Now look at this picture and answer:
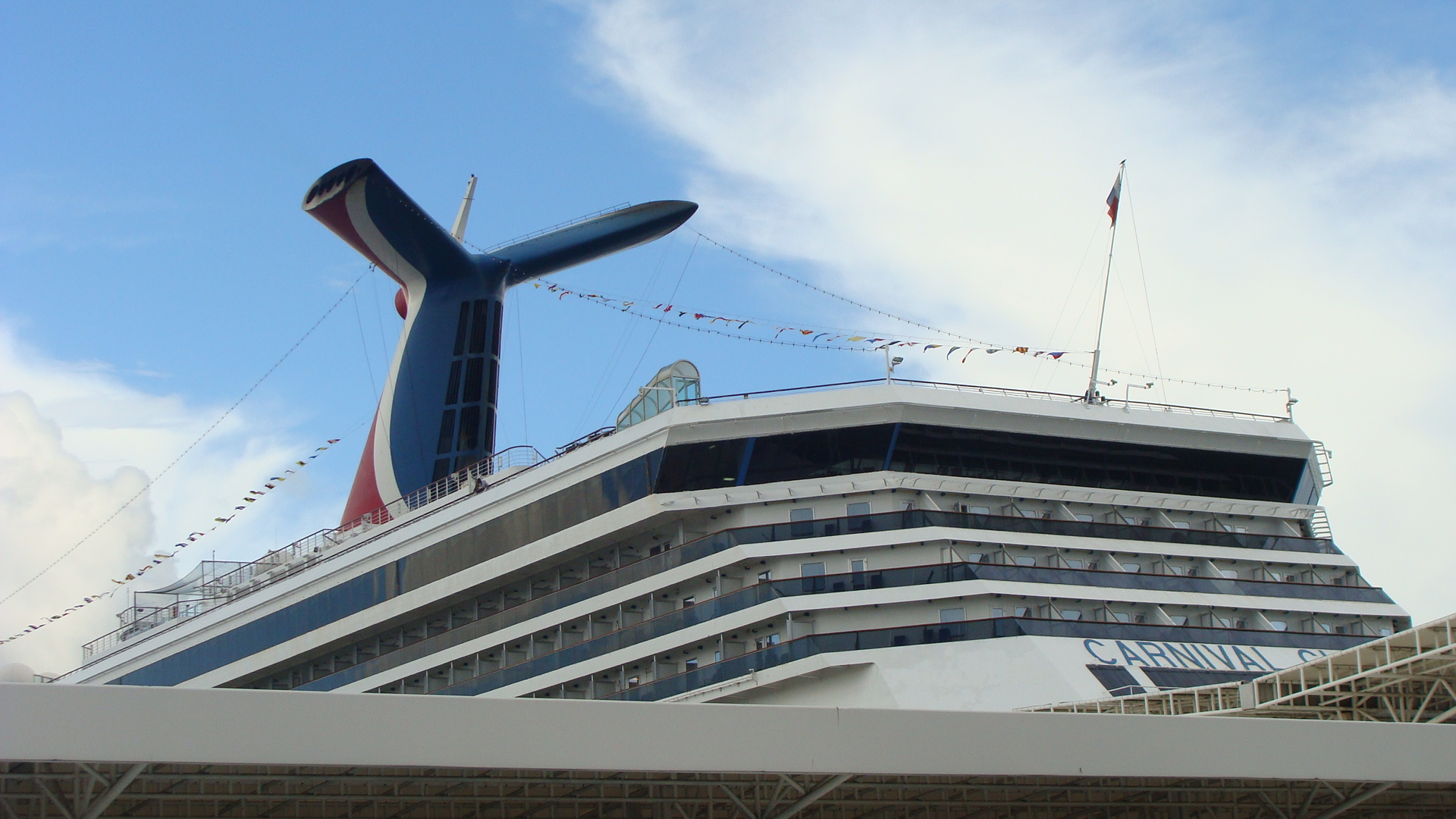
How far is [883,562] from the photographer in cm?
2581

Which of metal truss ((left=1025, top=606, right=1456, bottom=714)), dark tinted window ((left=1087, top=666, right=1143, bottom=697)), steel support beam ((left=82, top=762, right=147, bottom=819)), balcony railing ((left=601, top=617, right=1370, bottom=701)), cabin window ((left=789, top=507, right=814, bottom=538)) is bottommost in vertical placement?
steel support beam ((left=82, top=762, right=147, bottom=819))

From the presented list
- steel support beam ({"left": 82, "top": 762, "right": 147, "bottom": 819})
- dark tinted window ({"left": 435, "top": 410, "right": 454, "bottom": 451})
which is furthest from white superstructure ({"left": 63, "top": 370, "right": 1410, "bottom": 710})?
steel support beam ({"left": 82, "top": 762, "right": 147, "bottom": 819})

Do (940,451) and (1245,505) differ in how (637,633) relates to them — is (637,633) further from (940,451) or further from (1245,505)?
(1245,505)

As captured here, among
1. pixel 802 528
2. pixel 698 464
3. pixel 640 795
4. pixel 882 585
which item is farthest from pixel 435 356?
pixel 640 795

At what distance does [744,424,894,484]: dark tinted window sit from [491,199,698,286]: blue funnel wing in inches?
615

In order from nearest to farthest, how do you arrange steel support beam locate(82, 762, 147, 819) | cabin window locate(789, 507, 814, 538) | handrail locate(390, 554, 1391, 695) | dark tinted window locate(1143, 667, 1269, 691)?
1. steel support beam locate(82, 762, 147, 819)
2. dark tinted window locate(1143, 667, 1269, 691)
3. handrail locate(390, 554, 1391, 695)
4. cabin window locate(789, 507, 814, 538)

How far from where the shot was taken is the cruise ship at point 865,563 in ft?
80.0

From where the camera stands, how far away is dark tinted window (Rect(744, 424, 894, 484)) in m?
27.2

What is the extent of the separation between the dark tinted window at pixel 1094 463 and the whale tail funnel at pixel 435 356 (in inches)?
628

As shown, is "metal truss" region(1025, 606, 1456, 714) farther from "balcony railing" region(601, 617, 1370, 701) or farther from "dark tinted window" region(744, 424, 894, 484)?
"dark tinted window" region(744, 424, 894, 484)

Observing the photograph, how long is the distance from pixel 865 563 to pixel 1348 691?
780 centimetres

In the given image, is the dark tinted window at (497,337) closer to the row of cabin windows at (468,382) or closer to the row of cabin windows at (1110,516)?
the row of cabin windows at (468,382)

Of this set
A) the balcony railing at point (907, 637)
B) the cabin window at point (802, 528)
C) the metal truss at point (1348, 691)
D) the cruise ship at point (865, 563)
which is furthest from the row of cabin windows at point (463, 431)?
the metal truss at point (1348, 691)

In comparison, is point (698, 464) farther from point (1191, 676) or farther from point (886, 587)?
point (1191, 676)
